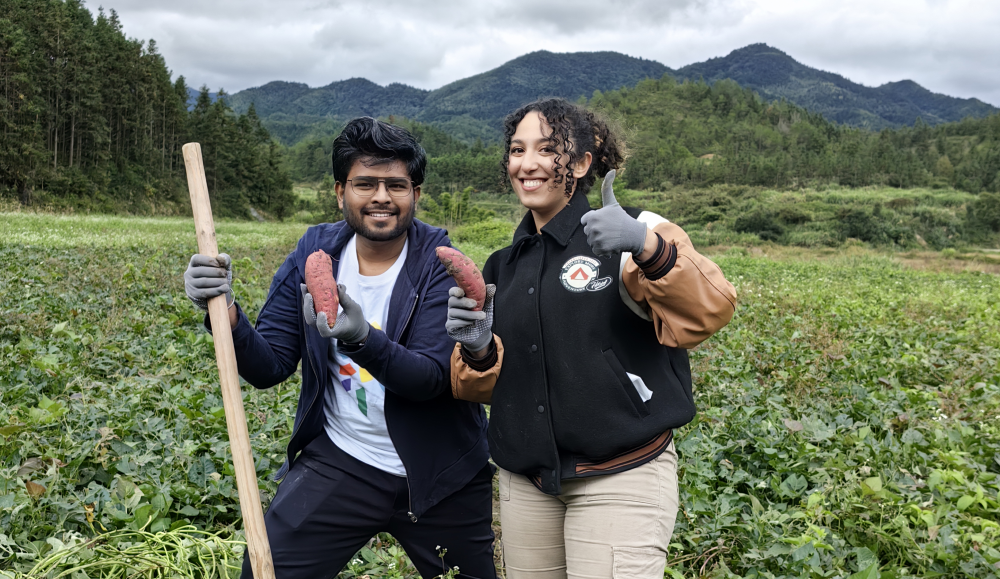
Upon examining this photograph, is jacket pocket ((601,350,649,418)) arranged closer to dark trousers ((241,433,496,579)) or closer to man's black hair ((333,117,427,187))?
dark trousers ((241,433,496,579))

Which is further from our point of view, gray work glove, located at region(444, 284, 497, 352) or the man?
the man

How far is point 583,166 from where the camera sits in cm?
210

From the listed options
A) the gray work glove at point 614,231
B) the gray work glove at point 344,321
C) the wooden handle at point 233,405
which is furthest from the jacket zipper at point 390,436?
the gray work glove at point 614,231

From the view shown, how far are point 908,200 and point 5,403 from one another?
204ft

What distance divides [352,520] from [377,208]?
3.31ft

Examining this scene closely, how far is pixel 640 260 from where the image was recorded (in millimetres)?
1644

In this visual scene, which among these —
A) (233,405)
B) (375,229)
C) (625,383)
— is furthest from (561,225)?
(233,405)

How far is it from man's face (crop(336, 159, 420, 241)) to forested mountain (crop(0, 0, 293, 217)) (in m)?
34.8

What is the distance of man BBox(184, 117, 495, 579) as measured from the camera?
216cm

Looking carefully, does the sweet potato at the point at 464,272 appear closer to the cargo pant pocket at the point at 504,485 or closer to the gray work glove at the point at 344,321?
the gray work glove at the point at 344,321

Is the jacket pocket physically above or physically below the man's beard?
below

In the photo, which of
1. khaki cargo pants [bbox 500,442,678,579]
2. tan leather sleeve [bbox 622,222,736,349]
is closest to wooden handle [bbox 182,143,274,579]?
khaki cargo pants [bbox 500,442,678,579]

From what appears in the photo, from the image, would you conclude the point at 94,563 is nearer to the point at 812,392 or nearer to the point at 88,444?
the point at 88,444

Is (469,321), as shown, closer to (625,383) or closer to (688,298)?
(625,383)
